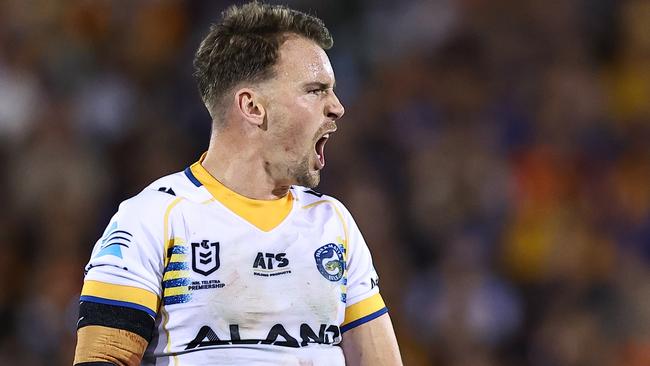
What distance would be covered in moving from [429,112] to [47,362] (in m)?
3.14

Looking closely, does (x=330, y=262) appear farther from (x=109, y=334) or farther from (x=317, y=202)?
(x=109, y=334)

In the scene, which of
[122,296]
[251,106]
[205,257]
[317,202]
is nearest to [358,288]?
[317,202]

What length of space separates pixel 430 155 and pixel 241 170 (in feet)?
15.0

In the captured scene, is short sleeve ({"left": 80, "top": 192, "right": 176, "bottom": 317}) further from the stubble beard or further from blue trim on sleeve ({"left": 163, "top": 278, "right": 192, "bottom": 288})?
the stubble beard

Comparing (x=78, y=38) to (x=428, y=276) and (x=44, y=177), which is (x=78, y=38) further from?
(x=428, y=276)

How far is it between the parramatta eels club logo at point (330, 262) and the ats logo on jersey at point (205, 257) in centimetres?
29

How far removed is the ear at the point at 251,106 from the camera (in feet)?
10.3

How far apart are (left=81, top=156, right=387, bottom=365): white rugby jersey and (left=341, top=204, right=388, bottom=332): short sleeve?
0.04 meters

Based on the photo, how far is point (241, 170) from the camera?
3160mm

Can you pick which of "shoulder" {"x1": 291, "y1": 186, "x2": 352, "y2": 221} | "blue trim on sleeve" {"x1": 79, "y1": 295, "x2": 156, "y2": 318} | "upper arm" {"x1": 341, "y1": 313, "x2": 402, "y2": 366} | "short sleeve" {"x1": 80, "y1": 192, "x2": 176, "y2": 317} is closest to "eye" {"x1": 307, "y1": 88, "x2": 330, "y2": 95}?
"shoulder" {"x1": 291, "y1": 186, "x2": 352, "y2": 221}

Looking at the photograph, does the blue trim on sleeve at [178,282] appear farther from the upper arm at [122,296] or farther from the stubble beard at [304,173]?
the stubble beard at [304,173]

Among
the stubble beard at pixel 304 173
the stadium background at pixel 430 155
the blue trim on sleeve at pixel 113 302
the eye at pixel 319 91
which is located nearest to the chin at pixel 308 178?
the stubble beard at pixel 304 173

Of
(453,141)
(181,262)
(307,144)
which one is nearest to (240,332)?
(181,262)

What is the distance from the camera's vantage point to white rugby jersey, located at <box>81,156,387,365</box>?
288 cm
